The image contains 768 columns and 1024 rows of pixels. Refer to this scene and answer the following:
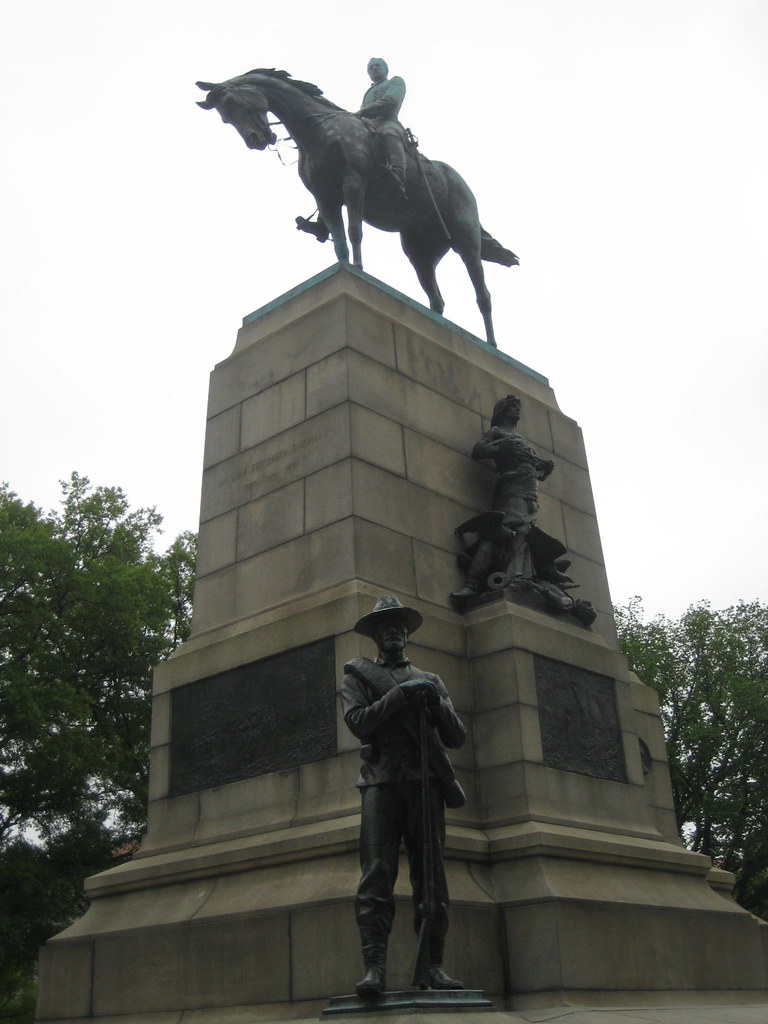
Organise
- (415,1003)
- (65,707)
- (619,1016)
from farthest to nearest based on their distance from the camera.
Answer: (65,707), (619,1016), (415,1003)

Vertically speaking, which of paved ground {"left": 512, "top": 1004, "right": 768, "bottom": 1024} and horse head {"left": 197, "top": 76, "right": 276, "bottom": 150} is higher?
horse head {"left": 197, "top": 76, "right": 276, "bottom": 150}

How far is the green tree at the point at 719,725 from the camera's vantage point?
1388 inches

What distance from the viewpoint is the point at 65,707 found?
26391 millimetres

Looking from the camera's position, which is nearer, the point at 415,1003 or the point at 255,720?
the point at 415,1003

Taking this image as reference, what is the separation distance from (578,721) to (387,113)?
915 cm

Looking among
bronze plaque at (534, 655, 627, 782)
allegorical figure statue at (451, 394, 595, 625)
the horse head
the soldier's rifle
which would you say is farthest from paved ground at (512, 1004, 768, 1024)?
the horse head

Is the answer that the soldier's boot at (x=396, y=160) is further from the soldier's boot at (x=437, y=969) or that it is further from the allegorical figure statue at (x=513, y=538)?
the soldier's boot at (x=437, y=969)

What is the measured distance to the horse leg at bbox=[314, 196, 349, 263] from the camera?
14852mm

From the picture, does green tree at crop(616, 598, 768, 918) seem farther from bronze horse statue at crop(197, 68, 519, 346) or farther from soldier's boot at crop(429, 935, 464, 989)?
soldier's boot at crop(429, 935, 464, 989)

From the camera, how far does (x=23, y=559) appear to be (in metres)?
27.9

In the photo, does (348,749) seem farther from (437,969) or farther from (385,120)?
(385,120)

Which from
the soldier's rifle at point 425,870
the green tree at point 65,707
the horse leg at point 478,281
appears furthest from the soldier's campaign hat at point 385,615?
the green tree at point 65,707

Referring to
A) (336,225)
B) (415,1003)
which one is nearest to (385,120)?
(336,225)

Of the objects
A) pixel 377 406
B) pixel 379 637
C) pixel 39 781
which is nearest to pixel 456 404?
→ pixel 377 406
